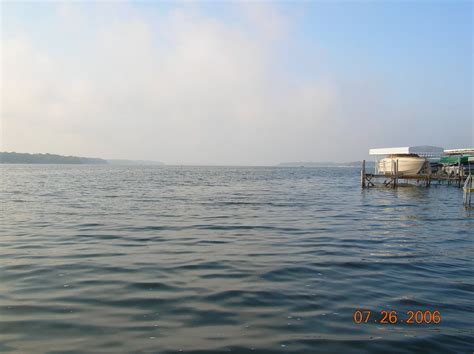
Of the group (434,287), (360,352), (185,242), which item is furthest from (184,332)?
(185,242)

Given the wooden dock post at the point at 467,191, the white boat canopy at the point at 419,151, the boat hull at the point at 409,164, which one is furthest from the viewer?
the white boat canopy at the point at 419,151

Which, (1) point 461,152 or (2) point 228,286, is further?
(1) point 461,152

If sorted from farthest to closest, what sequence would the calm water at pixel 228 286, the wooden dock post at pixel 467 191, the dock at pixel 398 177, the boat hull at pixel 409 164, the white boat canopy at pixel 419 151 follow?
1. the white boat canopy at pixel 419 151
2. the boat hull at pixel 409 164
3. the dock at pixel 398 177
4. the wooden dock post at pixel 467 191
5. the calm water at pixel 228 286

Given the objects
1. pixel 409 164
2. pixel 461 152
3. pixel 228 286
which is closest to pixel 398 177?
pixel 409 164

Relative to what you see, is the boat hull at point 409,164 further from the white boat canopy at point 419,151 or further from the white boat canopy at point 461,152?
the white boat canopy at point 461,152

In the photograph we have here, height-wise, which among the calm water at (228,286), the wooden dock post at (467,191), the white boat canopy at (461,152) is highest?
the white boat canopy at (461,152)

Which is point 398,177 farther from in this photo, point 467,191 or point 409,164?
point 467,191

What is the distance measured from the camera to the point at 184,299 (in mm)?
8922

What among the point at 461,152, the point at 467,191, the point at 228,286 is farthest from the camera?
the point at 461,152

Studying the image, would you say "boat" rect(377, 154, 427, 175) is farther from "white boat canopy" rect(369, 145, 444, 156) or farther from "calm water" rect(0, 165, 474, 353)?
"calm water" rect(0, 165, 474, 353)

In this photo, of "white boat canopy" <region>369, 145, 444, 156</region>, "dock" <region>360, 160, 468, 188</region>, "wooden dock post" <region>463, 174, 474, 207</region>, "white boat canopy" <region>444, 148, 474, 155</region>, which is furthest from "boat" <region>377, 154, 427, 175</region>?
"wooden dock post" <region>463, 174, 474, 207</region>

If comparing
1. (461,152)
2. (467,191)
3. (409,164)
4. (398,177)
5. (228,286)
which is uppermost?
(461,152)

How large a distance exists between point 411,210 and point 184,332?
81.4 ft

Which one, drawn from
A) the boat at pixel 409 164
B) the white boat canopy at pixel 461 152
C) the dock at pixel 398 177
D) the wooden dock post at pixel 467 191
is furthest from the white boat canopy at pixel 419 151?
the wooden dock post at pixel 467 191
